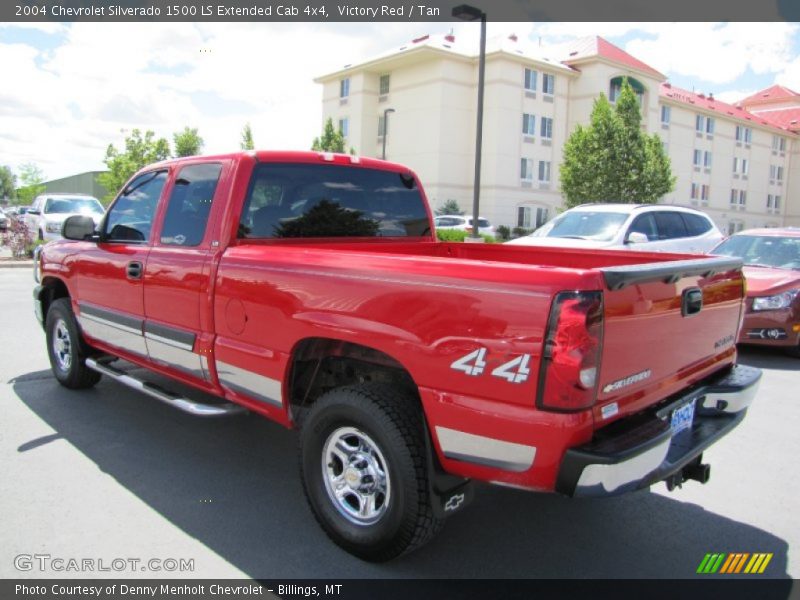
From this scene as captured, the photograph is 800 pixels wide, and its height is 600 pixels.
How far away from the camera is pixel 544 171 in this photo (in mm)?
43531

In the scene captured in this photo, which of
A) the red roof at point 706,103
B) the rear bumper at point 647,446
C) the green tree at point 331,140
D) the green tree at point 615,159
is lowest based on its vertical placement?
the rear bumper at point 647,446

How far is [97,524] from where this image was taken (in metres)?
3.43

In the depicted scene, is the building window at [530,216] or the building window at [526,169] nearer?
the building window at [526,169]

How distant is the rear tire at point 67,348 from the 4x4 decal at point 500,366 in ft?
13.4

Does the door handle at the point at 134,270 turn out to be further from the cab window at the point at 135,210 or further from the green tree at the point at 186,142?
the green tree at the point at 186,142

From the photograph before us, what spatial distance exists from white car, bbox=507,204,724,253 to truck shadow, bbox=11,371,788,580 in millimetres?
6850

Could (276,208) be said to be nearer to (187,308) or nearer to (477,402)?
(187,308)

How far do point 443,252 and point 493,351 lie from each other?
2443 mm

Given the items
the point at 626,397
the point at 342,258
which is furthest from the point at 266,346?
the point at 626,397

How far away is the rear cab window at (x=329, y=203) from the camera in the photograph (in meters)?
4.02

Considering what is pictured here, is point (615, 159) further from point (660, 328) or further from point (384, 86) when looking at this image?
point (660, 328)

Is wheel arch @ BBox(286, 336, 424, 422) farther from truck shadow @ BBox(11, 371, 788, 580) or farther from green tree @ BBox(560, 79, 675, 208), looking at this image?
green tree @ BBox(560, 79, 675, 208)

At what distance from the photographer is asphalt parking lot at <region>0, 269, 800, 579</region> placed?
10.3ft

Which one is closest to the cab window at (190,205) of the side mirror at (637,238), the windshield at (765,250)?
the windshield at (765,250)
